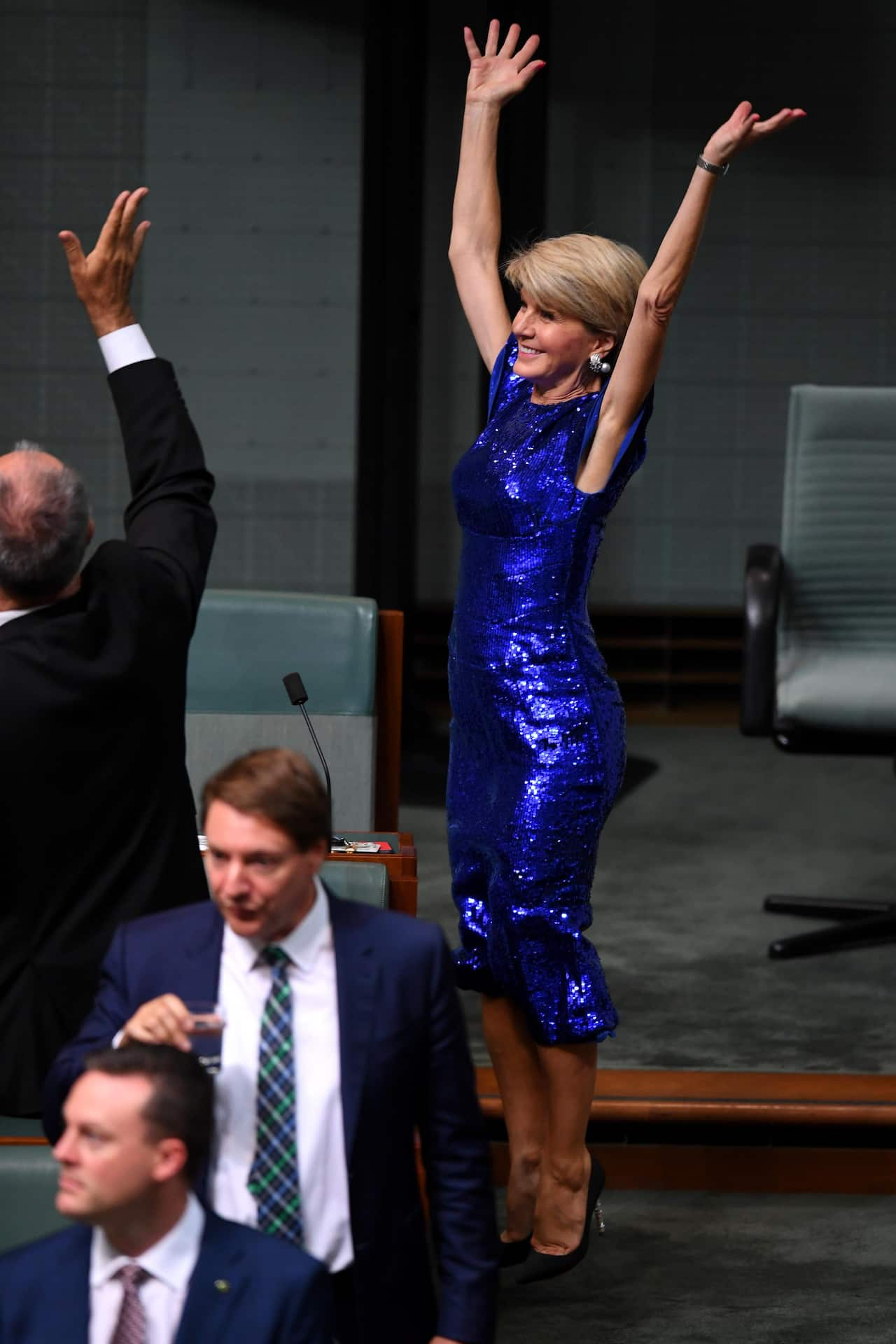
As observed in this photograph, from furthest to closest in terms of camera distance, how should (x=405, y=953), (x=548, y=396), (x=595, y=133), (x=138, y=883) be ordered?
1. (x=595, y=133)
2. (x=548, y=396)
3. (x=138, y=883)
4. (x=405, y=953)

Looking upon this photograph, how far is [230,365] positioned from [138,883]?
5218 mm

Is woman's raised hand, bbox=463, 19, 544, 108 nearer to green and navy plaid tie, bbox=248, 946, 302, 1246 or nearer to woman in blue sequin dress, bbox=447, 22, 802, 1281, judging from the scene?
woman in blue sequin dress, bbox=447, 22, 802, 1281

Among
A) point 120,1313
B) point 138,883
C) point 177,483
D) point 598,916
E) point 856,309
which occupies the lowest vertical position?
point 598,916

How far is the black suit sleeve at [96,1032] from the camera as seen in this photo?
1606 millimetres

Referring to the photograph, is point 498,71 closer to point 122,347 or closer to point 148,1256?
point 122,347

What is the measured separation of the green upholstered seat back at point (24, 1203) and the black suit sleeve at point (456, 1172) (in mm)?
361

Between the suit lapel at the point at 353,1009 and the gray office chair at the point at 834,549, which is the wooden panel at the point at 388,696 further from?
the suit lapel at the point at 353,1009

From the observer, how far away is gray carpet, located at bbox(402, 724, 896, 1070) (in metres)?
3.43

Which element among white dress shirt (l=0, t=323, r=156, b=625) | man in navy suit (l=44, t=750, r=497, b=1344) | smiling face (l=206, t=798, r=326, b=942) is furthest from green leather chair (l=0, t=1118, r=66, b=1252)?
white dress shirt (l=0, t=323, r=156, b=625)

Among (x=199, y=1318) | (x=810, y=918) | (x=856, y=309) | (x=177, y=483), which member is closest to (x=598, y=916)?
(x=810, y=918)

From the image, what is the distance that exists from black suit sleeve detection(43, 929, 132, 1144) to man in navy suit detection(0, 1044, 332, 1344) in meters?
0.12

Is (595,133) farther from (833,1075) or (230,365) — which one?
(833,1075)

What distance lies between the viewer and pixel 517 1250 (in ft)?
8.26

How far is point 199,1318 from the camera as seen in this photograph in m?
1.45
